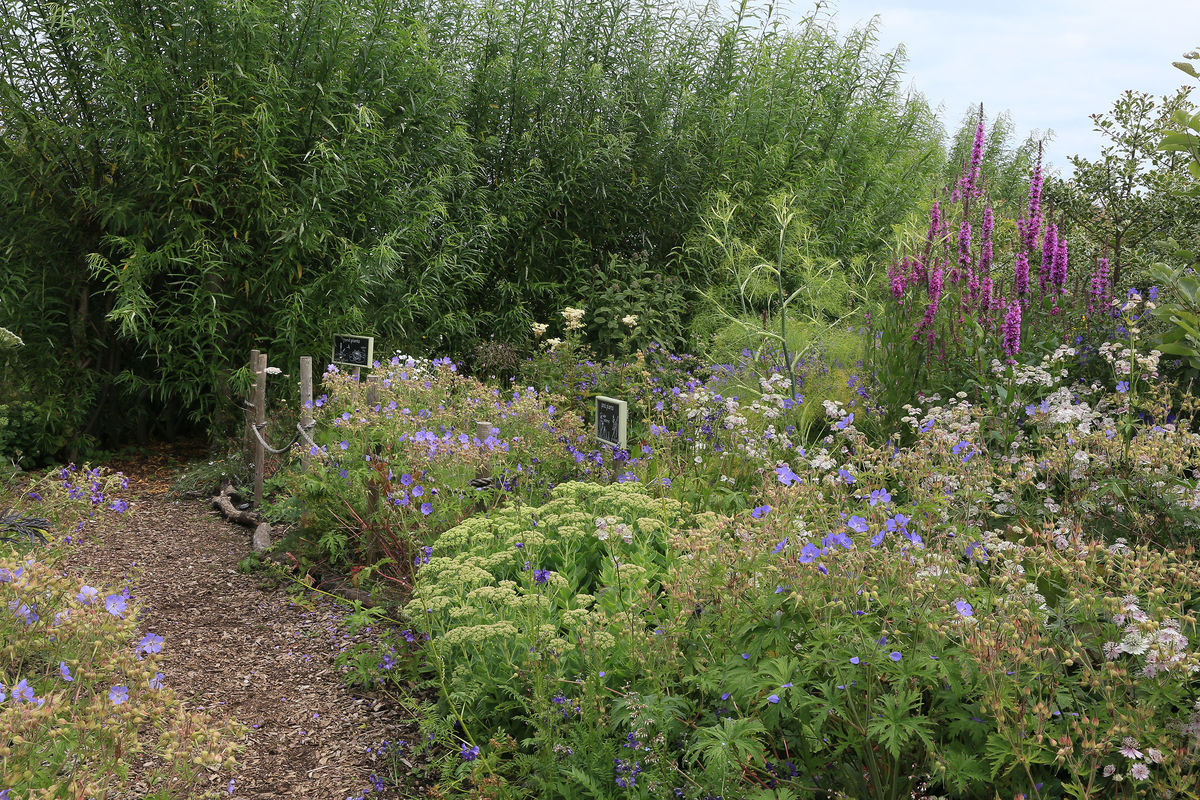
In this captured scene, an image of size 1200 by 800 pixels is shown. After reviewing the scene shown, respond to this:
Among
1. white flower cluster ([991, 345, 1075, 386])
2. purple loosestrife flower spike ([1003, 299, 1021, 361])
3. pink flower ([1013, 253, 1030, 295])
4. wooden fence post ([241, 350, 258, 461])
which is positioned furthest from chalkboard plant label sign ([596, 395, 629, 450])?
wooden fence post ([241, 350, 258, 461])

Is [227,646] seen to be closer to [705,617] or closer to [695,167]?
[705,617]

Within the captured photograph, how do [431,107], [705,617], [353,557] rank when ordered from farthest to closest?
[431,107] → [353,557] → [705,617]

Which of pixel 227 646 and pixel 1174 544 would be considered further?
pixel 227 646

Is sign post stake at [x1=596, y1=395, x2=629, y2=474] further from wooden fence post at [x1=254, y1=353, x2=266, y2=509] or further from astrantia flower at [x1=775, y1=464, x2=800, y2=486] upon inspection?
wooden fence post at [x1=254, y1=353, x2=266, y2=509]

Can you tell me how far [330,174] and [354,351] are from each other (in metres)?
1.29

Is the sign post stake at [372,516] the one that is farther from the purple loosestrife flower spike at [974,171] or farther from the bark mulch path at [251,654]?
the purple loosestrife flower spike at [974,171]

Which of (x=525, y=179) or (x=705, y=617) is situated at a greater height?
(x=525, y=179)

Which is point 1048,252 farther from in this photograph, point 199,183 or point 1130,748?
point 199,183

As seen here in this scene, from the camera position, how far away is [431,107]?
5879 mm

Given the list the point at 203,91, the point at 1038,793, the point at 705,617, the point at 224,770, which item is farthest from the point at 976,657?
the point at 203,91

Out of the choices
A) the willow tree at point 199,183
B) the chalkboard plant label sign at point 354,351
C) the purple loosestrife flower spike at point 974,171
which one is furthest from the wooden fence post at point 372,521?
the purple loosestrife flower spike at point 974,171

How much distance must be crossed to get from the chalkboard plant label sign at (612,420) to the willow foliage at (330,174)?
8.17ft

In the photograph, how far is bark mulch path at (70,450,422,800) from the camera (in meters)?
2.40

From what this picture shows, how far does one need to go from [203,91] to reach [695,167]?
3.66 metres
